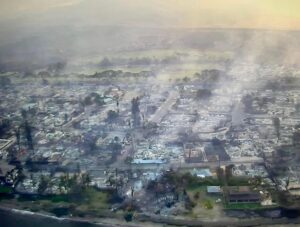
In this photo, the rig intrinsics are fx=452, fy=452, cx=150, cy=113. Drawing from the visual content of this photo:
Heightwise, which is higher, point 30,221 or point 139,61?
point 139,61

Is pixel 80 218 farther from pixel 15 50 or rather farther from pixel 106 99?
pixel 15 50

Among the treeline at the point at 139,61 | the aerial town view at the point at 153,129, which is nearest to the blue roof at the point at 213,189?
the aerial town view at the point at 153,129

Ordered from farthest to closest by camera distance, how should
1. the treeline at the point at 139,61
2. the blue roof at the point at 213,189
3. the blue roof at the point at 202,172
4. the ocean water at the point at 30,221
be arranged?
the treeline at the point at 139,61 < the blue roof at the point at 202,172 < the blue roof at the point at 213,189 < the ocean water at the point at 30,221

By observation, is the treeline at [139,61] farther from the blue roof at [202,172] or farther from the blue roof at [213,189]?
the blue roof at [213,189]

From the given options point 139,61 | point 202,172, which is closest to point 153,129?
point 202,172

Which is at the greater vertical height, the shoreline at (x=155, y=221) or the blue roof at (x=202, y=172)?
the blue roof at (x=202, y=172)

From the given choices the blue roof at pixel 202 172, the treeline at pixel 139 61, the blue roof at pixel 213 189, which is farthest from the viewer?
the treeline at pixel 139 61

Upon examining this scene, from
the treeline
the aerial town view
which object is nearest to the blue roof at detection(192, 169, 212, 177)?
the aerial town view

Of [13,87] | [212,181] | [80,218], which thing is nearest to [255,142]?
[212,181]

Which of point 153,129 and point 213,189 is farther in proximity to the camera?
point 153,129

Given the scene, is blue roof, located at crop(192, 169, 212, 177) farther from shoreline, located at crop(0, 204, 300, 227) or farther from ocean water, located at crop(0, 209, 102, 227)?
ocean water, located at crop(0, 209, 102, 227)

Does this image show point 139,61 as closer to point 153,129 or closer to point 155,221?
point 153,129
